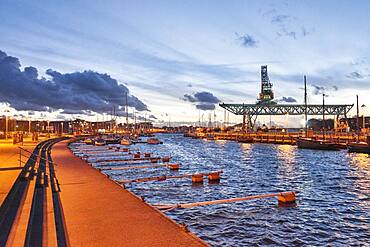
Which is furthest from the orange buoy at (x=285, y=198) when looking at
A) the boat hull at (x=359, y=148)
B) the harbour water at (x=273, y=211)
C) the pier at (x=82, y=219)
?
Result: the boat hull at (x=359, y=148)

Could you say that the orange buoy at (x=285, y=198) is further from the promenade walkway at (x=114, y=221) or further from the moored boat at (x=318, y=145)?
the moored boat at (x=318, y=145)

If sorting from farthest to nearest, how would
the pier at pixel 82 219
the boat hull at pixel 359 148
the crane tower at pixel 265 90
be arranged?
the crane tower at pixel 265 90, the boat hull at pixel 359 148, the pier at pixel 82 219

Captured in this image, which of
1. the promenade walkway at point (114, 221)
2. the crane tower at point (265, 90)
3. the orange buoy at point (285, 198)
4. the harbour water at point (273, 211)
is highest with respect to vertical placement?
the crane tower at point (265, 90)

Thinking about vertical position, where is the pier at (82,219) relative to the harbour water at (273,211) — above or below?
above

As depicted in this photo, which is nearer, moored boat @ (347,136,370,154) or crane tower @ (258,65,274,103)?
moored boat @ (347,136,370,154)

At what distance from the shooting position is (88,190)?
55.7 ft

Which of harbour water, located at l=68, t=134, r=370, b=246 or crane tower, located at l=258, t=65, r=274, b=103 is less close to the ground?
crane tower, located at l=258, t=65, r=274, b=103

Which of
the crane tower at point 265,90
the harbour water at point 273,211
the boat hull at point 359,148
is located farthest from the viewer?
the crane tower at point 265,90

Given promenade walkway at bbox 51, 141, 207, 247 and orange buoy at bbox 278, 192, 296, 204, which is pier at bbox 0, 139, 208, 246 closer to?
promenade walkway at bbox 51, 141, 207, 247

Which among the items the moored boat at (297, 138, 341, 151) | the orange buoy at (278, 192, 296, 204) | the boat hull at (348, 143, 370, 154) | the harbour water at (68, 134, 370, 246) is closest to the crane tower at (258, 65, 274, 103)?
the moored boat at (297, 138, 341, 151)

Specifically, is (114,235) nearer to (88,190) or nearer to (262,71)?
(88,190)

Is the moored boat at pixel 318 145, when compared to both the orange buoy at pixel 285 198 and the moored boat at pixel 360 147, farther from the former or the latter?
the orange buoy at pixel 285 198

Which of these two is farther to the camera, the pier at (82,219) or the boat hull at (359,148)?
the boat hull at (359,148)

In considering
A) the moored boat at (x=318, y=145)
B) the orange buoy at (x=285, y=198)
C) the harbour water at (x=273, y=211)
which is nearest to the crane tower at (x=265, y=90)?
the moored boat at (x=318, y=145)
